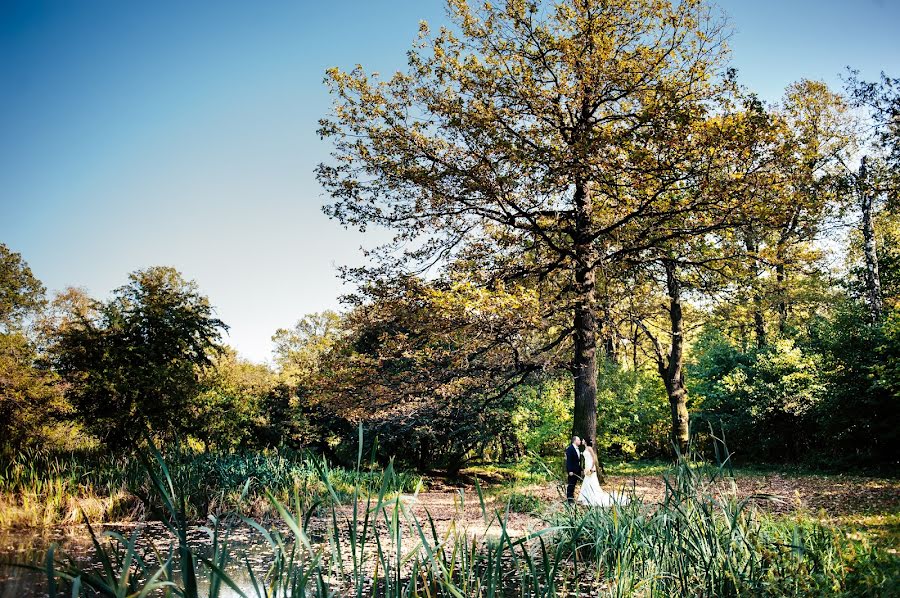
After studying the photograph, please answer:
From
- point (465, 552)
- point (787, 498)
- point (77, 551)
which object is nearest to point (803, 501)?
point (787, 498)

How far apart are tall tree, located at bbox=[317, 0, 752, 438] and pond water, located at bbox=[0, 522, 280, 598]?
221 inches

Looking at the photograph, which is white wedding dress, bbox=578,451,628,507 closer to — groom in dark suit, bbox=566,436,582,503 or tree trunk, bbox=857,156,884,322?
groom in dark suit, bbox=566,436,582,503

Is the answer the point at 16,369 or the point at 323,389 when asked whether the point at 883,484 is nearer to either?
the point at 323,389

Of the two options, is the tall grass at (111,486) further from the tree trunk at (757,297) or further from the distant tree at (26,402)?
the tree trunk at (757,297)

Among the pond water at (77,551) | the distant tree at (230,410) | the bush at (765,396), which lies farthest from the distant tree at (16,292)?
the bush at (765,396)

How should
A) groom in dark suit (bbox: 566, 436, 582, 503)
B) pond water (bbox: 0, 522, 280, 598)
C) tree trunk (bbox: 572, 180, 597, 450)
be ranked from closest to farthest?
pond water (bbox: 0, 522, 280, 598) < groom in dark suit (bbox: 566, 436, 582, 503) < tree trunk (bbox: 572, 180, 597, 450)

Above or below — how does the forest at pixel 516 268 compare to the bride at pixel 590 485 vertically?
above

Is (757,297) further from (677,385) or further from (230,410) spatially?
(230,410)

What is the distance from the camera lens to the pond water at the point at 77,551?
16.7ft

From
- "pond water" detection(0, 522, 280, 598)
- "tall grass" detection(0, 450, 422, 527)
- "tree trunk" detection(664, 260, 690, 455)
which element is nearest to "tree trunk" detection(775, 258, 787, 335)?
"tree trunk" detection(664, 260, 690, 455)

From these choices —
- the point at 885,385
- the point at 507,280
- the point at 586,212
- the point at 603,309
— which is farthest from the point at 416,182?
the point at 885,385

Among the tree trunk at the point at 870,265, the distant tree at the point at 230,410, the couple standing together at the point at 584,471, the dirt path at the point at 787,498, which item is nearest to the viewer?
the dirt path at the point at 787,498

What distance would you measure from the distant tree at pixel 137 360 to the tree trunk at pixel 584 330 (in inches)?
321

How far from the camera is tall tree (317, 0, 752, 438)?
955cm
